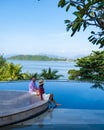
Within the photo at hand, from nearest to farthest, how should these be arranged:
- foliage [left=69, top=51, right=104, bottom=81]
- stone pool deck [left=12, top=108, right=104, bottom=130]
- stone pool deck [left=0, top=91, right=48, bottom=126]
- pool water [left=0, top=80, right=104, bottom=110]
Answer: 1. stone pool deck [left=12, top=108, right=104, bottom=130]
2. stone pool deck [left=0, top=91, right=48, bottom=126]
3. pool water [left=0, top=80, right=104, bottom=110]
4. foliage [left=69, top=51, right=104, bottom=81]

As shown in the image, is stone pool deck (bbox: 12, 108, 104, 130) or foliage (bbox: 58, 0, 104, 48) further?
stone pool deck (bbox: 12, 108, 104, 130)

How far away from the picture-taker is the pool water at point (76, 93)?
931 centimetres

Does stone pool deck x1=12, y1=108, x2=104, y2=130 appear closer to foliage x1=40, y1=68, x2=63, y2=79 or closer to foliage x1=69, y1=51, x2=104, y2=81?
foliage x1=69, y1=51, x2=104, y2=81

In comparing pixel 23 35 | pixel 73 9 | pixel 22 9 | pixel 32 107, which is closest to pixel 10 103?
pixel 32 107

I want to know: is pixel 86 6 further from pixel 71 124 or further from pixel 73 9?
pixel 71 124

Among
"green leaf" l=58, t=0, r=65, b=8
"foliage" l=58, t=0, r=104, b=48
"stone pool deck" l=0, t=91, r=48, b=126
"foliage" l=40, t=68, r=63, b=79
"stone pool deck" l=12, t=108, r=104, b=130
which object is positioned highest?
"green leaf" l=58, t=0, r=65, b=8

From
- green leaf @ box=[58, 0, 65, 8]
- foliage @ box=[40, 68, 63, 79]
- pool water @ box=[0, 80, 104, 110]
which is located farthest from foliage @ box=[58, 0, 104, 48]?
foliage @ box=[40, 68, 63, 79]

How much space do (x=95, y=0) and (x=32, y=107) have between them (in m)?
5.82

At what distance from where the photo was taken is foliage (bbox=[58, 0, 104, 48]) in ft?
6.36

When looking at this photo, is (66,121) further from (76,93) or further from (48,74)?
(48,74)

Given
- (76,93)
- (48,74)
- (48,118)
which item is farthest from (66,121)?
(48,74)

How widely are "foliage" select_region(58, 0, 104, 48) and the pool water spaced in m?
6.81

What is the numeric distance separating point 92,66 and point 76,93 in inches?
224

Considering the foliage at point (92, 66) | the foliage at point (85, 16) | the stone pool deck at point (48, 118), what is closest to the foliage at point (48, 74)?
the foliage at point (92, 66)
